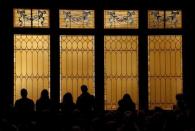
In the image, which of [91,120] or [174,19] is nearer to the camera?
[91,120]

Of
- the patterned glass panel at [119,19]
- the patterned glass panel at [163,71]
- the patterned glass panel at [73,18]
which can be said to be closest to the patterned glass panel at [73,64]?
the patterned glass panel at [73,18]

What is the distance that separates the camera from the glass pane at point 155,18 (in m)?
17.9

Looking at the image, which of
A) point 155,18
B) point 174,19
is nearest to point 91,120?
point 155,18

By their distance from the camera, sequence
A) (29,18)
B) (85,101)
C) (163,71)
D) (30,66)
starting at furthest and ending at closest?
(163,71)
(29,18)
(30,66)
(85,101)

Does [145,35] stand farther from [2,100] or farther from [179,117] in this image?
[179,117]

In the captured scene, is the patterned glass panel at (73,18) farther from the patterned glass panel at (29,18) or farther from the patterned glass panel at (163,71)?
the patterned glass panel at (163,71)

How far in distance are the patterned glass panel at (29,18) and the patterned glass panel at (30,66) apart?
1.09 ft

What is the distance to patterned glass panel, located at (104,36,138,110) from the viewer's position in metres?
17.5

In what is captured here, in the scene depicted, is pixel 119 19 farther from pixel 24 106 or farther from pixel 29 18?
pixel 24 106

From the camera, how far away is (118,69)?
17.5 metres

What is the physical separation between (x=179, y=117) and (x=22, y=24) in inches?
257

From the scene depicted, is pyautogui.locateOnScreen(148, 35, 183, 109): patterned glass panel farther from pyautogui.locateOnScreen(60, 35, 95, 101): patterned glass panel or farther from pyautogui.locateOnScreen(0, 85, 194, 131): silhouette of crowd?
pyautogui.locateOnScreen(0, 85, 194, 131): silhouette of crowd

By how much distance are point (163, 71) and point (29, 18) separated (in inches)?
154

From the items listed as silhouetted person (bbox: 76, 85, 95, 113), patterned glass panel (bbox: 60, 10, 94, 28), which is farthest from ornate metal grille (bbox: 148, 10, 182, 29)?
silhouetted person (bbox: 76, 85, 95, 113)
